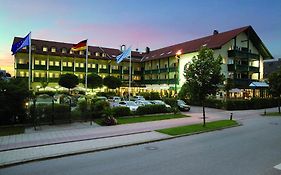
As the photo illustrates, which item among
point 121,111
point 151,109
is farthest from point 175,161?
point 151,109

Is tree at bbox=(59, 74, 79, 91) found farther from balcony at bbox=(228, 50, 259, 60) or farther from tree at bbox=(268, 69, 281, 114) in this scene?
tree at bbox=(268, 69, 281, 114)

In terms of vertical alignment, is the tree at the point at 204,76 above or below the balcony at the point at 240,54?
below

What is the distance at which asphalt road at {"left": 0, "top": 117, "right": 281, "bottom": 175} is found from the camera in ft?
29.6

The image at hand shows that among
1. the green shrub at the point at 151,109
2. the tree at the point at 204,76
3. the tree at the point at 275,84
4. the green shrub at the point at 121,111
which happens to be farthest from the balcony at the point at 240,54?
the green shrub at the point at 121,111

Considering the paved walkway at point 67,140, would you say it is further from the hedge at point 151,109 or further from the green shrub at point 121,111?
the hedge at point 151,109

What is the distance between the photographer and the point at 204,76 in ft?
63.2

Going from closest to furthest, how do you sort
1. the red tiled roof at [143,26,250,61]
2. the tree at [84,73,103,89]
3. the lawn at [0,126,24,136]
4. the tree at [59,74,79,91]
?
the lawn at [0,126,24,136]
the red tiled roof at [143,26,250,61]
the tree at [59,74,79,91]
the tree at [84,73,103,89]

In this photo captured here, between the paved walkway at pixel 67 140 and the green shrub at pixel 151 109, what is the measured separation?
6183 mm

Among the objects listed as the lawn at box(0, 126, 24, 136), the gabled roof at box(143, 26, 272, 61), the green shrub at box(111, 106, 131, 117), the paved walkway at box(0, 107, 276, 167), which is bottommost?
the paved walkway at box(0, 107, 276, 167)

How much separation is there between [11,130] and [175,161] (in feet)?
39.2

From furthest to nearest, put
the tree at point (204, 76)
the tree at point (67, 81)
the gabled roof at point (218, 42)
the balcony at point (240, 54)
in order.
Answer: the tree at point (67, 81), the balcony at point (240, 54), the gabled roof at point (218, 42), the tree at point (204, 76)

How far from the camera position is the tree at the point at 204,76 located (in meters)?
19.3

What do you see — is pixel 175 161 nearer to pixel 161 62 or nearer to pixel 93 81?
pixel 93 81

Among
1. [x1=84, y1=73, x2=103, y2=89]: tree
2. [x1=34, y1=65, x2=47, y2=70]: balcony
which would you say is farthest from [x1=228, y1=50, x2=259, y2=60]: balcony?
[x1=34, y1=65, x2=47, y2=70]: balcony
